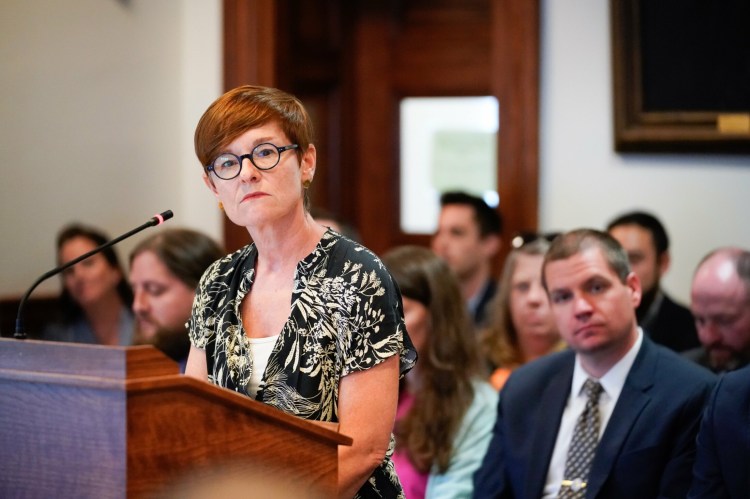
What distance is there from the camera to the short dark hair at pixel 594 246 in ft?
9.58

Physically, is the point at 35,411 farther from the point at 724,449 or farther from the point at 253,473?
the point at 724,449

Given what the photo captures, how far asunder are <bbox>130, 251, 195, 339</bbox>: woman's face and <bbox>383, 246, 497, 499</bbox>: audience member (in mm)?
695

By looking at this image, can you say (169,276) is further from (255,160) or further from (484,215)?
(484,215)

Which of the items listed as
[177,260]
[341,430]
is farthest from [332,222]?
[341,430]

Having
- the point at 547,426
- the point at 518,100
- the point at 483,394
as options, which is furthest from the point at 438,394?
the point at 518,100

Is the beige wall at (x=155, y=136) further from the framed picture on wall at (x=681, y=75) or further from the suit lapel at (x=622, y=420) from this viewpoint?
the suit lapel at (x=622, y=420)

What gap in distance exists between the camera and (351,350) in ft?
6.00

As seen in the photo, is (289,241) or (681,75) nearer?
(289,241)

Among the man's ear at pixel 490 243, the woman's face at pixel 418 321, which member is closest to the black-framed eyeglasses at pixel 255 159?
the woman's face at pixel 418 321

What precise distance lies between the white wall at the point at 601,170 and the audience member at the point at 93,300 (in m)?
1.95

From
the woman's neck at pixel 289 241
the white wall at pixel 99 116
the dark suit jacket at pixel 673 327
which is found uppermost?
the white wall at pixel 99 116

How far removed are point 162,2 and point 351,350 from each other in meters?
3.88

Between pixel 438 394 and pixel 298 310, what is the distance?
1422 mm

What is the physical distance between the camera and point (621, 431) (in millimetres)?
2703
